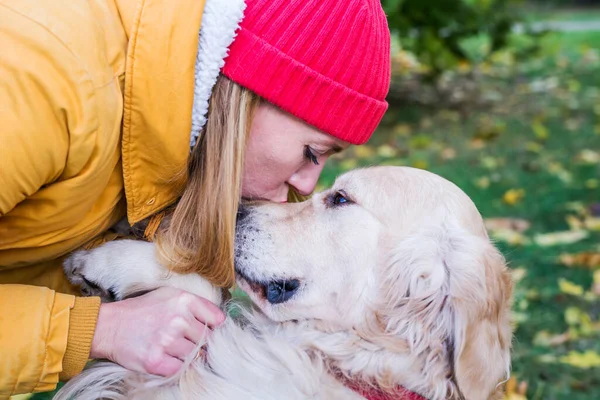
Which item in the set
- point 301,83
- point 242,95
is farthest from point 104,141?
point 301,83

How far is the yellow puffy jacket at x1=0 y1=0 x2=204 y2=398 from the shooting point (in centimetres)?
177

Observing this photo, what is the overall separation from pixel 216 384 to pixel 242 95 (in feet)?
2.94

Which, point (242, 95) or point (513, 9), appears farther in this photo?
point (513, 9)

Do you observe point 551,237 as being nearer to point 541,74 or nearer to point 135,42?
point 135,42

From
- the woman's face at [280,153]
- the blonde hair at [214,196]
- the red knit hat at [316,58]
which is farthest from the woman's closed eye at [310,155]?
the blonde hair at [214,196]

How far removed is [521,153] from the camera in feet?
22.0

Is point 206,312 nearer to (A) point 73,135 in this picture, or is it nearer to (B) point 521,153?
(A) point 73,135

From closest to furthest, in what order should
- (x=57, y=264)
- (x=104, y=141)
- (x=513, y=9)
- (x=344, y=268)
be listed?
(x=104, y=141)
(x=344, y=268)
(x=57, y=264)
(x=513, y=9)

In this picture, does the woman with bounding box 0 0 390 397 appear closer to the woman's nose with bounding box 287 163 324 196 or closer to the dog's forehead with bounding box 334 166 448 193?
the woman's nose with bounding box 287 163 324 196

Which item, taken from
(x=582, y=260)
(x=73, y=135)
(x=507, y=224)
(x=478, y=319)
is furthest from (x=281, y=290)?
(x=507, y=224)

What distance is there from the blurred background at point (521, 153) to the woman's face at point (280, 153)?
1.41 m

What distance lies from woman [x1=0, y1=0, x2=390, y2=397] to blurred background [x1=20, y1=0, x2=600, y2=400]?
1.58m

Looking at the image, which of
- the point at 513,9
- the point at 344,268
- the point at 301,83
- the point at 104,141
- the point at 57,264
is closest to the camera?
the point at 104,141

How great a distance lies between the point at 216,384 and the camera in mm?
2158
